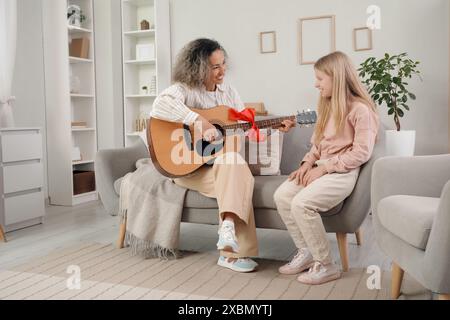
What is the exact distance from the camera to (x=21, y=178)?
321cm

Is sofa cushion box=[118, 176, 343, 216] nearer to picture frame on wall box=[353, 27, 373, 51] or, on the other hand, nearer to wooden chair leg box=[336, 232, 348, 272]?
wooden chair leg box=[336, 232, 348, 272]

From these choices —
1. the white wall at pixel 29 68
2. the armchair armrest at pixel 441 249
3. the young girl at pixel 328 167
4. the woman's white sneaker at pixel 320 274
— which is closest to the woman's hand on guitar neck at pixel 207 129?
the young girl at pixel 328 167

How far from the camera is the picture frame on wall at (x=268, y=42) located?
4012mm

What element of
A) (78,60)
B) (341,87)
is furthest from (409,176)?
(78,60)

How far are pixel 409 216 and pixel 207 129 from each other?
107 centimetres

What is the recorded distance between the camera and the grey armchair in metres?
1.48

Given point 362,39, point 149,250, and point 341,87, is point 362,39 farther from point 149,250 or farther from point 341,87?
point 149,250

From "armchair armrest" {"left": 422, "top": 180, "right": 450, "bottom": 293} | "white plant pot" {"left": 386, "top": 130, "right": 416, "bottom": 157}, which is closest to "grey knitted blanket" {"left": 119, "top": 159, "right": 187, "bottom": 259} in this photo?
"armchair armrest" {"left": 422, "top": 180, "right": 450, "bottom": 293}

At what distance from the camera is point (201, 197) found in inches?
96.9

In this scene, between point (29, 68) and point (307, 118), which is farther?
point (29, 68)

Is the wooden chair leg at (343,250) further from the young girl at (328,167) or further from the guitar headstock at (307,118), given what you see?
the guitar headstock at (307,118)

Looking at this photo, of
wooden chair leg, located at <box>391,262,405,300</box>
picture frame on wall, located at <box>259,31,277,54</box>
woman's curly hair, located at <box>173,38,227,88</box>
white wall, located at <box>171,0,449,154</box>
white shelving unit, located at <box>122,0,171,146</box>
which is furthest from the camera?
white shelving unit, located at <box>122,0,171,146</box>

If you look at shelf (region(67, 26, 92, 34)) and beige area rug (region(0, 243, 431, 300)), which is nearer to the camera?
beige area rug (region(0, 243, 431, 300))

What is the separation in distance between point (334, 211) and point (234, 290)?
58 cm
